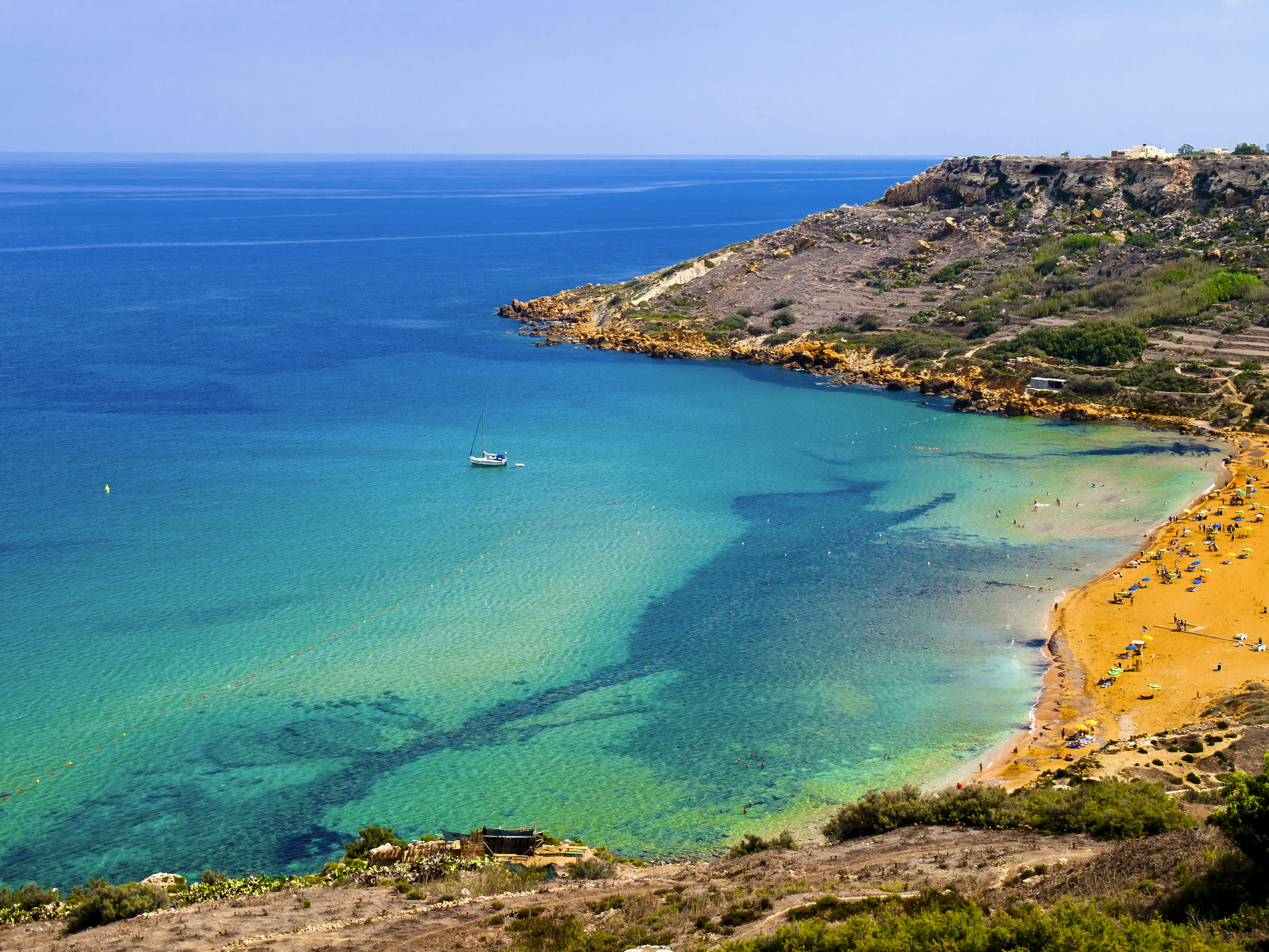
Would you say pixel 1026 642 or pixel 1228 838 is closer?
pixel 1228 838

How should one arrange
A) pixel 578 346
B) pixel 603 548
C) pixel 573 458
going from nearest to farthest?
pixel 603 548 → pixel 573 458 → pixel 578 346

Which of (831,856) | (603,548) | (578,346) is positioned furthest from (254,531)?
(578,346)

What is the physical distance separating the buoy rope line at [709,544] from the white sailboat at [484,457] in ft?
29.6

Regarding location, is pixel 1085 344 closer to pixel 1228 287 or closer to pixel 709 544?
pixel 1228 287

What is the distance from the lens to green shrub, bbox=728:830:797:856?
2566 cm

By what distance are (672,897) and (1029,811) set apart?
9.14 meters

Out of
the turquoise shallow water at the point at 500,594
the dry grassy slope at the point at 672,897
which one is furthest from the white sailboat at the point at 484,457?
the dry grassy slope at the point at 672,897

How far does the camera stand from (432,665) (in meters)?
36.8

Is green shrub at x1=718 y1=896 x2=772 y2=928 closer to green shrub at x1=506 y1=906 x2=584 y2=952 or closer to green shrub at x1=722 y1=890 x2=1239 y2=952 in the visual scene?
green shrub at x1=722 y1=890 x2=1239 y2=952

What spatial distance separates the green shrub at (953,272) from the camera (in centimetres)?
9969

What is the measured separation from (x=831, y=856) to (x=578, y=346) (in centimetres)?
7670

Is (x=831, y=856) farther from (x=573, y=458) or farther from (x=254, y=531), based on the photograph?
(x=573, y=458)

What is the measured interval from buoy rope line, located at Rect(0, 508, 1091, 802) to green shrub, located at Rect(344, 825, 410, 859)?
10518 millimetres

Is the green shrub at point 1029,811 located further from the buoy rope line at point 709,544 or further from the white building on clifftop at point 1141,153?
the white building on clifftop at point 1141,153
